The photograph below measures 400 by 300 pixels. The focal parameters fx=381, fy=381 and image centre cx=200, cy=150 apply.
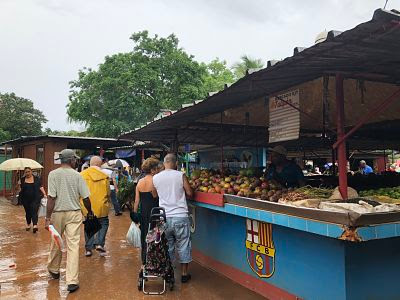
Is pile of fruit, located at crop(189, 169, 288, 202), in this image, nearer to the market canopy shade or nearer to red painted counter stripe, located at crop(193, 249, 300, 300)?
red painted counter stripe, located at crop(193, 249, 300, 300)

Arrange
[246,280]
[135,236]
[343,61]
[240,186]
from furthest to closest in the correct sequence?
[135,236] → [240,186] → [246,280] → [343,61]

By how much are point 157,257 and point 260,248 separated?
1.36 meters

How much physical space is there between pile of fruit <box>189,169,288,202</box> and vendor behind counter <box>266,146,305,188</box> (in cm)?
40

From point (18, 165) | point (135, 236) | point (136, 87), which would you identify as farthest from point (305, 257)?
point (136, 87)

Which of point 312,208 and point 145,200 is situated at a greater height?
point 312,208

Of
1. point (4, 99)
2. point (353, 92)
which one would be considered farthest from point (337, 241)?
point (4, 99)

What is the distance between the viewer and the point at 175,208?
5410mm

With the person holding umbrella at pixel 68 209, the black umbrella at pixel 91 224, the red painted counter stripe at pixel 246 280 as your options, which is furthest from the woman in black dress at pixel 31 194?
the red painted counter stripe at pixel 246 280

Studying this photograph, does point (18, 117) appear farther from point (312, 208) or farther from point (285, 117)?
point (312, 208)

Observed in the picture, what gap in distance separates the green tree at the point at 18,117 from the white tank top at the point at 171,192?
28109 mm

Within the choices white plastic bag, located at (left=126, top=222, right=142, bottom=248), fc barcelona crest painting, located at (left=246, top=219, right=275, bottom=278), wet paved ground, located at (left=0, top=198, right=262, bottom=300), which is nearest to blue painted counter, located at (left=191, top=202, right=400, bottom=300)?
fc barcelona crest painting, located at (left=246, top=219, right=275, bottom=278)

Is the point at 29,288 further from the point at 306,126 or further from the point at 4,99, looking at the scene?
the point at 4,99

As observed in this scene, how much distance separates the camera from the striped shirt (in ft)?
17.4

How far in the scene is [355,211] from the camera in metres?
3.11
